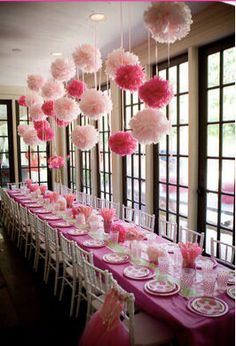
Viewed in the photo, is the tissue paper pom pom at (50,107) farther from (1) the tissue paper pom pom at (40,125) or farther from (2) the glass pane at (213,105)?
(2) the glass pane at (213,105)

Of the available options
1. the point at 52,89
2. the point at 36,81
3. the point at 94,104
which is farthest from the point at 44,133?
the point at 94,104

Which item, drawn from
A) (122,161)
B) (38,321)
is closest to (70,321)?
(38,321)

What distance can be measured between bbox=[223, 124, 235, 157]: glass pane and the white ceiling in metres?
1.52

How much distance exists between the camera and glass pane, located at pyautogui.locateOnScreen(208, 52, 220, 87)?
4.27 meters

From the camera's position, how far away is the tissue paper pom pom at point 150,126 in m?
3.18

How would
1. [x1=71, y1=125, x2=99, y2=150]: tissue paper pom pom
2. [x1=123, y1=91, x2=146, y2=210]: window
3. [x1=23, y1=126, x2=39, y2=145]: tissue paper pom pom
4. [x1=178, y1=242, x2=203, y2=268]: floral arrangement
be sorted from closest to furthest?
[x1=178, y1=242, x2=203, y2=268]: floral arrangement, [x1=71, y1=125, x2=99, y2=150]: tissue paper pom pom, [x1=123, y1=91, x2=146, y2=210]: window, [x1=23, y1=126, x2=39, y2=145]: tissue paper pom pom

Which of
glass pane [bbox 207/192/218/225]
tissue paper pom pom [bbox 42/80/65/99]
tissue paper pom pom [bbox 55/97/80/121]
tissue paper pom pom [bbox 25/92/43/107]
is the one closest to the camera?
glass pane [bbox 207/192/218/225]

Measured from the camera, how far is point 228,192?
164 inches

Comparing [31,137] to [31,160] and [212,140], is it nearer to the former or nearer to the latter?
[31,160]

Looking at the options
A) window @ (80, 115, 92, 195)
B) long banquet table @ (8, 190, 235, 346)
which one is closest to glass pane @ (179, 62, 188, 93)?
long banquet table @ (8, 190, 235, 346)

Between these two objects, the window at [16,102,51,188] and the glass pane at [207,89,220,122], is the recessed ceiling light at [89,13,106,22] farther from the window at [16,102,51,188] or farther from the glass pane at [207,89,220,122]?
the window at [16,102,51,188]

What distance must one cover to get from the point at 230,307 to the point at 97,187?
5.57m

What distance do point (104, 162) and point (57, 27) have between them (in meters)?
3.59

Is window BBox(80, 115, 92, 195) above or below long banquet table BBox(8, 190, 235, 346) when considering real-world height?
above
